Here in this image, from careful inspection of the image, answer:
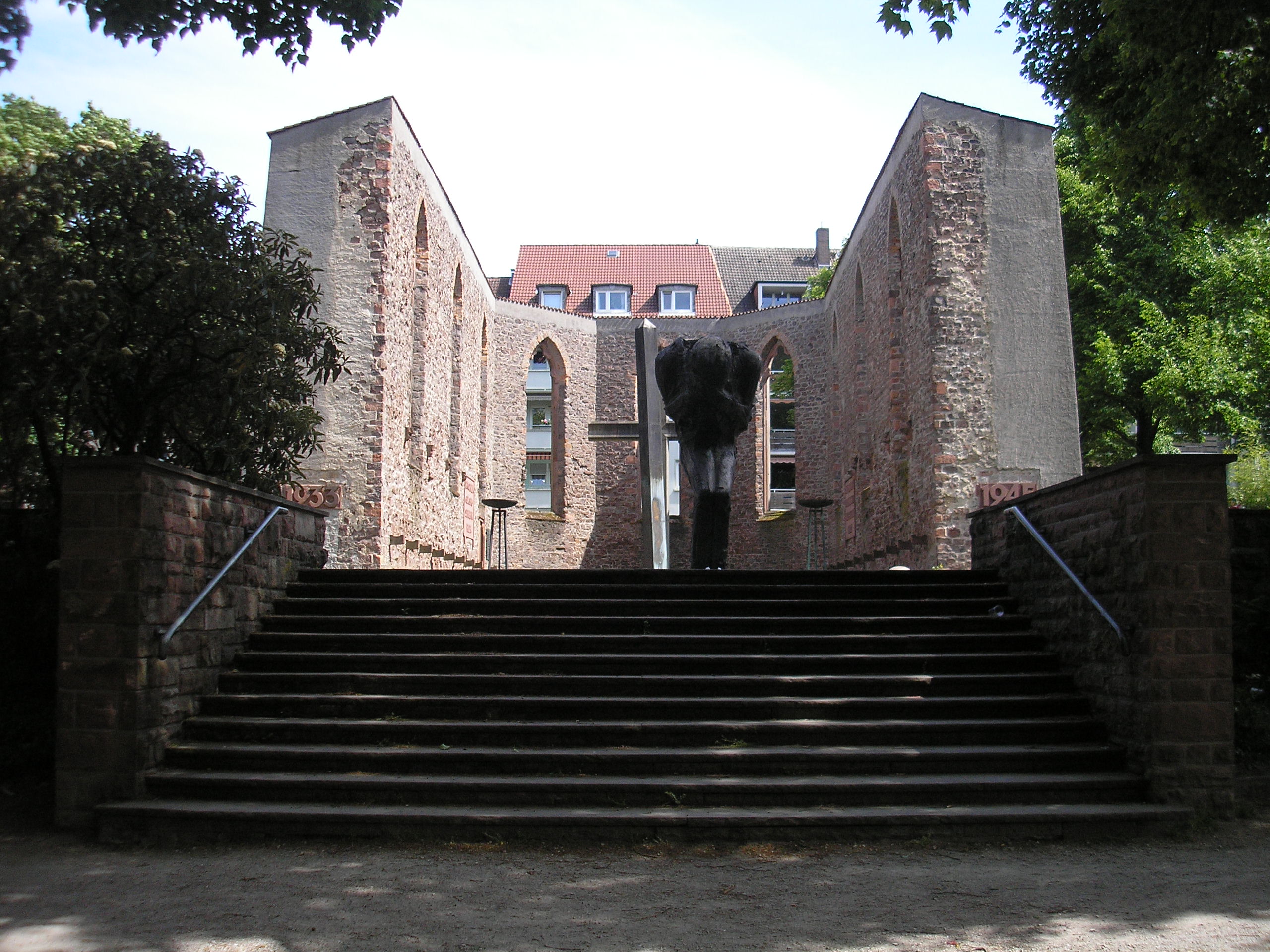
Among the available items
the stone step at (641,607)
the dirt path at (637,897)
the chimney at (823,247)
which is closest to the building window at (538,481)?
the chimney at (823,247)

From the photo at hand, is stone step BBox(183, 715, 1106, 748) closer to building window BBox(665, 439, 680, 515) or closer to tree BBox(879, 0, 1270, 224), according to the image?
tree BBox(879, 0, 1270, 224)

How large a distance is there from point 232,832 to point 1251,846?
5200mm

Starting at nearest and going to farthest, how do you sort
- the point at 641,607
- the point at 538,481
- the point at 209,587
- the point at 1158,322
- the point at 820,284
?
the point at 209,587 < the point at 641,607 < the point at 1158,322 < the point at 820,284 < the point at 538,481

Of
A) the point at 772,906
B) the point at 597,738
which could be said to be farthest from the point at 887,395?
the point at 772,906

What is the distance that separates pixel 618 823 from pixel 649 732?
874 millimetres

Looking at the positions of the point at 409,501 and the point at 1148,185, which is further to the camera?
the point at 409,501

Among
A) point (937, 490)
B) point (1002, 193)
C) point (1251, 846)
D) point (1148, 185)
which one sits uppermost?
point (1002, 193)

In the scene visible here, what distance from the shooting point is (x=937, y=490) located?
12055 mm

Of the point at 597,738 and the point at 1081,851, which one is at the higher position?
the point at 597,738

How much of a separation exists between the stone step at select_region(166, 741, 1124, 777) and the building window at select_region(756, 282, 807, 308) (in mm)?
29646

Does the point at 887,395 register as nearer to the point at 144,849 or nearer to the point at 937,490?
the point at 937,490

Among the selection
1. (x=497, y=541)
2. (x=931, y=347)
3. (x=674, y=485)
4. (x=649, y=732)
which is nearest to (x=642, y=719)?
(x=649, y=732)

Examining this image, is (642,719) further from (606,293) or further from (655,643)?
(606,293)

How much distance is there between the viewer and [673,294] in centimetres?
3278
